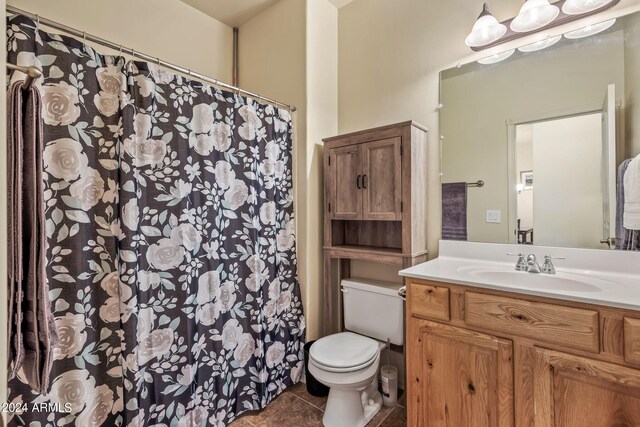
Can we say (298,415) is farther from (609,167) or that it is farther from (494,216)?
(609,167)

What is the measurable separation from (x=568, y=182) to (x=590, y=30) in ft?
2.34

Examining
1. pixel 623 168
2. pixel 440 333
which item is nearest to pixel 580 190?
pixel 623 168

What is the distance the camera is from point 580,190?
4.85 feet

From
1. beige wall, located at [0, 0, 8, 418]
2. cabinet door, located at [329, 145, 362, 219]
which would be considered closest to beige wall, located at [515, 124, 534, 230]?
cabinet door, located at [329, 145, 362, 219]

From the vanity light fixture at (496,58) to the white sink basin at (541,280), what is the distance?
1.13 m

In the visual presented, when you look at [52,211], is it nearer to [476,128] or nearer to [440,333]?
[440,333]

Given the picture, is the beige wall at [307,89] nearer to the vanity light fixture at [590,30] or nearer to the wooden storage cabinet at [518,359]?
the wooden storage cabinet at [518,359]

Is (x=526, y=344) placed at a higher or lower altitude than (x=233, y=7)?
lower

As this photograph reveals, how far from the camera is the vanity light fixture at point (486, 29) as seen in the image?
1627 millimetres

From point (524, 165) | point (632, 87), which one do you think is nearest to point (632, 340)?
point (524, 165)

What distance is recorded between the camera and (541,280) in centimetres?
140

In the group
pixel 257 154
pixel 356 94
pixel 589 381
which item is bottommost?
pixel 589 381

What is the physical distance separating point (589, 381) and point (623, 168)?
94cm

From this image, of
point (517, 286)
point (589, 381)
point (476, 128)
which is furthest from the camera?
point (476, 128)
